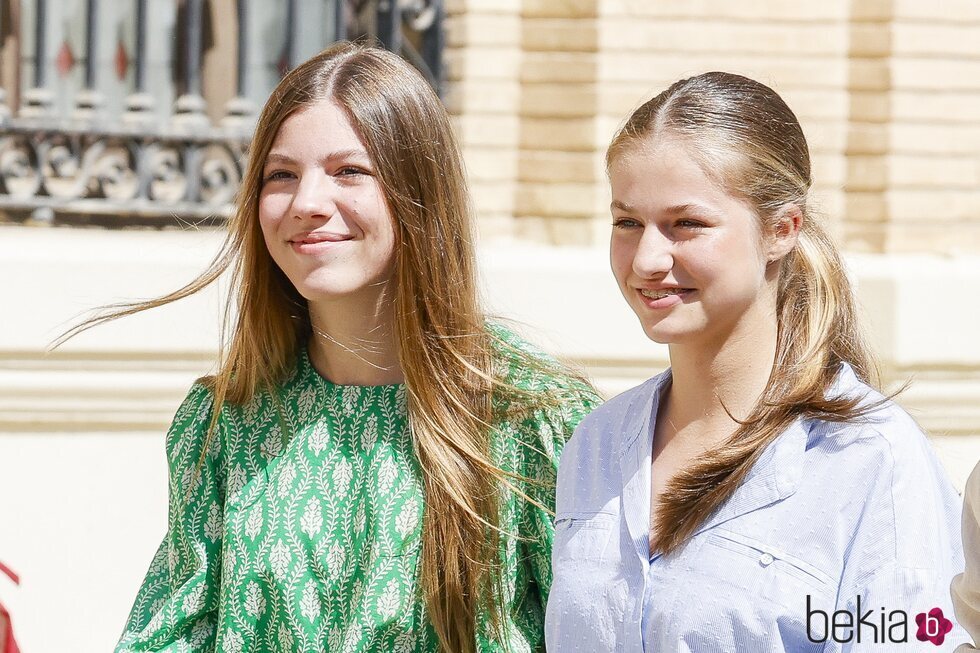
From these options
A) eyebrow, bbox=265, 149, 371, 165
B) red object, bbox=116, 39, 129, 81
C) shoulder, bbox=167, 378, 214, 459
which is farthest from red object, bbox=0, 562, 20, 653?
Result: red object, bbox=116, 39, 129, 81

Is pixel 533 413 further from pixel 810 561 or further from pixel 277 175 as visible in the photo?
pixel 810 561

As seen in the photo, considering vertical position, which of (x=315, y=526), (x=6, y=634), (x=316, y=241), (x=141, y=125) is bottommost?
(x=6, y=634)

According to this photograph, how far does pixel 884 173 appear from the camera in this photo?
396cm

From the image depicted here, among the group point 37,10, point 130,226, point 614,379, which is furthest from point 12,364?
point 614,379

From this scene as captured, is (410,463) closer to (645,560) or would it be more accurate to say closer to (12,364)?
(645,560)

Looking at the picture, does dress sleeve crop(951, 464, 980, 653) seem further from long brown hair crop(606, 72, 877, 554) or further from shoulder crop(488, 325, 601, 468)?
shoulder crop(488, 325, 601, 468)

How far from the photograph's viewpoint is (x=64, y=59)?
12.9 ft

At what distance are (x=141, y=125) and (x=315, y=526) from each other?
87.7 inches

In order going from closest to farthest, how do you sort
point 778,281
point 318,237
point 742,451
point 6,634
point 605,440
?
point 742,451 → point 778,281 → point 605,440 → point 6,634 → point 318,237

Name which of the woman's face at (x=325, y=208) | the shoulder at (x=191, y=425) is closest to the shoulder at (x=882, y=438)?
the woman's face at (x=325, y=208)

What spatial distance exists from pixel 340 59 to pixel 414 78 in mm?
123

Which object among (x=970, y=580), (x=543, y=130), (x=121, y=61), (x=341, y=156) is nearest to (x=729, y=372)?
(x=970, y=580)

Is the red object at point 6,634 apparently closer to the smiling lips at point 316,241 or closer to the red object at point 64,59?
the smiling lips at point 316,241

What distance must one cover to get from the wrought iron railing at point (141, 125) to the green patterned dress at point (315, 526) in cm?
187
